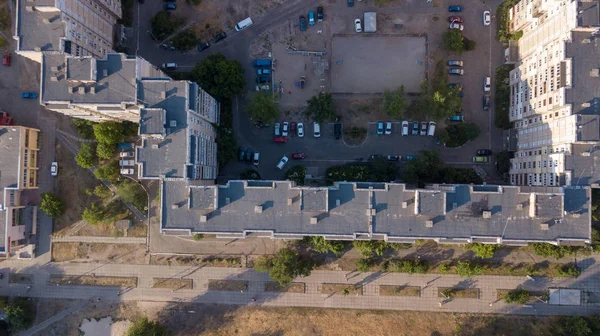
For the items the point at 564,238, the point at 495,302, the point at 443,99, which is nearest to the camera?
the point at 564,238

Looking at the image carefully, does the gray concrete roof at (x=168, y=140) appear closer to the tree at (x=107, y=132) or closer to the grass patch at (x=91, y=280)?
the tree at (x=107, y=132)

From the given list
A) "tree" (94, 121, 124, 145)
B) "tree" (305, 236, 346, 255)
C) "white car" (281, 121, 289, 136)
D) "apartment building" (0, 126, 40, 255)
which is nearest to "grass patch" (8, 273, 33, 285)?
"apartment building" (0, 126, 40, 255)

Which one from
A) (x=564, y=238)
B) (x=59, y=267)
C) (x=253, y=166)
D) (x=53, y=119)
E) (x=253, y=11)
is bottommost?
(x=59, y=267)

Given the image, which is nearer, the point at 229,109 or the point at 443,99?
the point at 443,99

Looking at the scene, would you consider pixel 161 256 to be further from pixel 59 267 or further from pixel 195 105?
pixel 195 105

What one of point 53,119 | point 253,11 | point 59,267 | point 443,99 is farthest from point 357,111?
point 59,267

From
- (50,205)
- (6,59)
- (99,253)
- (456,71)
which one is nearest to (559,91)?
(456,71)

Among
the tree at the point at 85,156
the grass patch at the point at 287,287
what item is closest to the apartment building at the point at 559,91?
the grass patch at the point at 287,287
